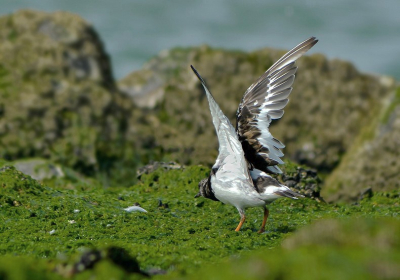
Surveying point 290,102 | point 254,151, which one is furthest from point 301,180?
point 290,102

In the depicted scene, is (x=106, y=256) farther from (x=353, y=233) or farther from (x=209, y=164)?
(x=209, y=164)

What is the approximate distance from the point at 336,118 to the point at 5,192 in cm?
1998

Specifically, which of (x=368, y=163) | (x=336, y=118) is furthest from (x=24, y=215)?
(x=336, y=118)

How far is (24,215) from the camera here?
53.1ft

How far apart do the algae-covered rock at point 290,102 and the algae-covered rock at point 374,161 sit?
92.1 inches

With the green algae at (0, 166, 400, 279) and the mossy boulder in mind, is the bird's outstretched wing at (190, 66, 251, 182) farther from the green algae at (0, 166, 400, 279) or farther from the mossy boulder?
the mossy boulder

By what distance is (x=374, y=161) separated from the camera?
27.3 metres

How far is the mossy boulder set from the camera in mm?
28422

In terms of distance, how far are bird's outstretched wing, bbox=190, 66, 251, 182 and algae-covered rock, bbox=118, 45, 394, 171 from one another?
14525mm

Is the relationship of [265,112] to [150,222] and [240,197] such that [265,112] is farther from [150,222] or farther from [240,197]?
[150,222]

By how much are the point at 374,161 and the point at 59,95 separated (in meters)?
14.7

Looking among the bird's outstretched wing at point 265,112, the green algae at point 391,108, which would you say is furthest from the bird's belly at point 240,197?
the green algae at point 391,108

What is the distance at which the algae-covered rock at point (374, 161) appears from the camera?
2595cm

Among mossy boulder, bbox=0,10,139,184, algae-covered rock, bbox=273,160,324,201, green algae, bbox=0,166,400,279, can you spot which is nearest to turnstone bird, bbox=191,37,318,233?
green algae, bbox=0,166,400,279
